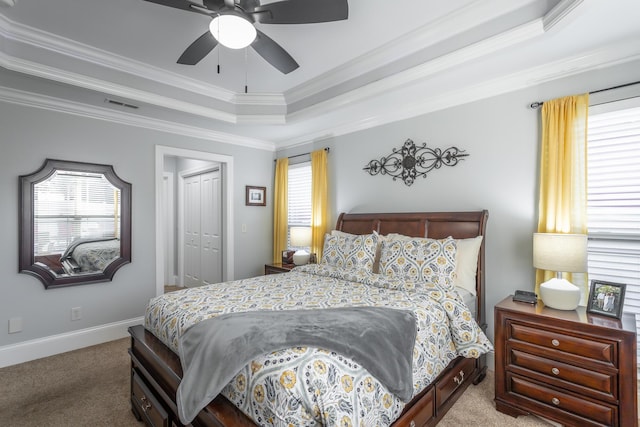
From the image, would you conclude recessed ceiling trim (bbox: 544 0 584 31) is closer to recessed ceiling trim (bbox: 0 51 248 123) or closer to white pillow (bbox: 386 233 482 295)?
white pillow (bbox: 386 233 482 295)

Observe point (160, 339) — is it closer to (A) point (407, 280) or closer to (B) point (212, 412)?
(B) point (212, 412)

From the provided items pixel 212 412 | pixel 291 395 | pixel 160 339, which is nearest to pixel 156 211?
pixel 160 339

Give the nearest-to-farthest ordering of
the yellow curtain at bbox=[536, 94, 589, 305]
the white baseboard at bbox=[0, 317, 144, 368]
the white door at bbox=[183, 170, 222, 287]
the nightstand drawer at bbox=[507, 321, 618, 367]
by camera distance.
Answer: the nightstand drawer at bbox=[507, 321, 618, 367] → the yellow curtain at bbox=[536, 94, 589, 305] → the white baseboard at bbox=[0, 317, 144, 368] → the white door at bbox=[183, 170, 222, 287]

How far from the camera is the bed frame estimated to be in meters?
1.39

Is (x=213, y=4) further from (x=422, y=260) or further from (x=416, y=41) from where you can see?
(x=422, y=260)

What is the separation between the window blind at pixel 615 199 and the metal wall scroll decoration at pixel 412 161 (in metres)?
0.99

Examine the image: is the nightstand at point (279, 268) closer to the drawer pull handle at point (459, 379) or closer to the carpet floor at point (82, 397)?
the carpet floor at point (82, 397)

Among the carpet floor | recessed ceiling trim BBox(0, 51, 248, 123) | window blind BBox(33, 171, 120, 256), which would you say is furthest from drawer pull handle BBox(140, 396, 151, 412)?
recessed ceiling trim BBox(0, 51, 248, 123)

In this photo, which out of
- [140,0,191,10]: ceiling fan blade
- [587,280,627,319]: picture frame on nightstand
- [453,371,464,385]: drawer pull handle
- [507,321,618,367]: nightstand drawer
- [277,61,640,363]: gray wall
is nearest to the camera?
[140,0,191,10]: ceiling fan blade

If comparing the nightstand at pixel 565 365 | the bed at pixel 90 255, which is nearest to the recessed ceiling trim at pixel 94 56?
the bed at pixel 90 255

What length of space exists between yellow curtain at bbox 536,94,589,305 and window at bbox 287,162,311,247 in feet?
9.40

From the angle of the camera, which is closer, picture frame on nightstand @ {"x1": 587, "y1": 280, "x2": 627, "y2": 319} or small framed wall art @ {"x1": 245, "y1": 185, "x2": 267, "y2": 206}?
picture frame on nightstand @ {"x1": 587, "y1": 280, "x2": 627, "y2": 319}

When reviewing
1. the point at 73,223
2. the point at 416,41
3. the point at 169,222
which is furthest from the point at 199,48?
the point at 169,222

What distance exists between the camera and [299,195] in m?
4.67
